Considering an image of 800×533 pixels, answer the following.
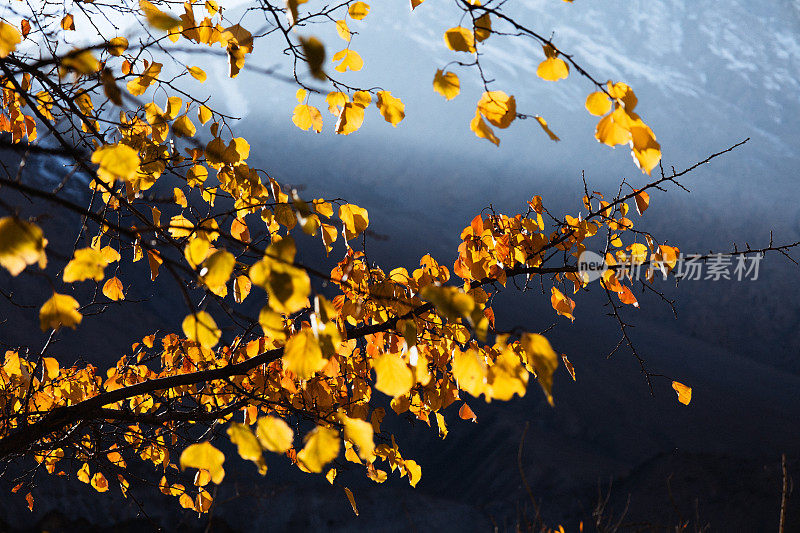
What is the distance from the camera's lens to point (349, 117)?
3.91ft

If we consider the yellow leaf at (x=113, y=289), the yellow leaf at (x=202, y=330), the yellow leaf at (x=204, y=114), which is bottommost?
the yellow leaf at (x=113, y=289)

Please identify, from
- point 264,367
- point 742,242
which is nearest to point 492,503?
point 264,367

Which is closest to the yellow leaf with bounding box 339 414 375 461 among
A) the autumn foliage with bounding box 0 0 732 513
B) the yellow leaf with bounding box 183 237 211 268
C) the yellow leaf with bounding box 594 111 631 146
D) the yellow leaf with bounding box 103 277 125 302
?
the autumn foliage with bounding box 0 0 732 513

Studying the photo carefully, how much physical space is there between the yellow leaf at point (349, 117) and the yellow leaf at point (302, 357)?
0.60m

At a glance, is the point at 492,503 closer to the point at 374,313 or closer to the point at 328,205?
the point at 374,313

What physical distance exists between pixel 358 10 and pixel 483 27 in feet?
1.48

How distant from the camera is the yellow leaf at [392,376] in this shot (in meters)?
0.75

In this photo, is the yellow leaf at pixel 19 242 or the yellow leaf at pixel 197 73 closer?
the yellow leaf at pixel 19 242

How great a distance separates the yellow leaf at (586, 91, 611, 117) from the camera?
80 cm

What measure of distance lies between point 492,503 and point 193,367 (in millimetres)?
4636

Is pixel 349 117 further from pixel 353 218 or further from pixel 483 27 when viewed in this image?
pixel 483 27

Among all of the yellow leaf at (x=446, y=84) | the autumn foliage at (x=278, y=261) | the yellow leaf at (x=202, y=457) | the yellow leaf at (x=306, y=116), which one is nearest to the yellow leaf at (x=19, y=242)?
the autumn foliage at (x=278, y=261)

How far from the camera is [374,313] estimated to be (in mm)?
1728

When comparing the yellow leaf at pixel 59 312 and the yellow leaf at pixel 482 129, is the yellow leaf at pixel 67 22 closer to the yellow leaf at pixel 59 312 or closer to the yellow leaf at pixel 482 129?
the yellow leaf at pixel 59 312
